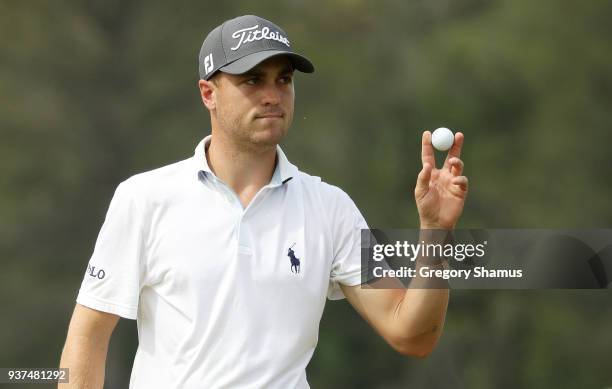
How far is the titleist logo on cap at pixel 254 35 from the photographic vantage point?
11.4 feet

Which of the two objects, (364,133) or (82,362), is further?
(364,133)

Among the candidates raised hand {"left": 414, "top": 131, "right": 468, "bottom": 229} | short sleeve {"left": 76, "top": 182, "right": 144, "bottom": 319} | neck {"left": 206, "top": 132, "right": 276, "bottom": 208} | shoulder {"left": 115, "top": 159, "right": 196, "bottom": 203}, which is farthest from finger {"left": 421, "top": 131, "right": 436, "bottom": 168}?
short sleeve {"left": 76, "top": 182, "right": 144, "bottom": 319}

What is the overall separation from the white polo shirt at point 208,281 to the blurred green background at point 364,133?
20.6 feet

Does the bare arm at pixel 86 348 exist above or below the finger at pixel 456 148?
below

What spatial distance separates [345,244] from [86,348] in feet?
2.53

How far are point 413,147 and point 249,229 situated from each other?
7975 millimetres

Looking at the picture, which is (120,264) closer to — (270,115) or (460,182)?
(270,115)

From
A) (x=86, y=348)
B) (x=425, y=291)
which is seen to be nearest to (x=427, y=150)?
(x=425, y=291)

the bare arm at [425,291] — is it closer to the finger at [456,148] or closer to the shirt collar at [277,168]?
the finger at [456,148]

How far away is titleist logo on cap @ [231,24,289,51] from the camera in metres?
A: 3.47

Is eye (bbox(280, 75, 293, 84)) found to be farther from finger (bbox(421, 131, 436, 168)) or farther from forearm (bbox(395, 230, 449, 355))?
forearm (bbox(395, 230, 449, 355))

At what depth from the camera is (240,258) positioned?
3314 mm

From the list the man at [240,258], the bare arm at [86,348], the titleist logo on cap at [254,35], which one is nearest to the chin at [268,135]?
the man at [240,258]

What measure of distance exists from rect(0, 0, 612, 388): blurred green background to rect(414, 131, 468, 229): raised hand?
6618mm
